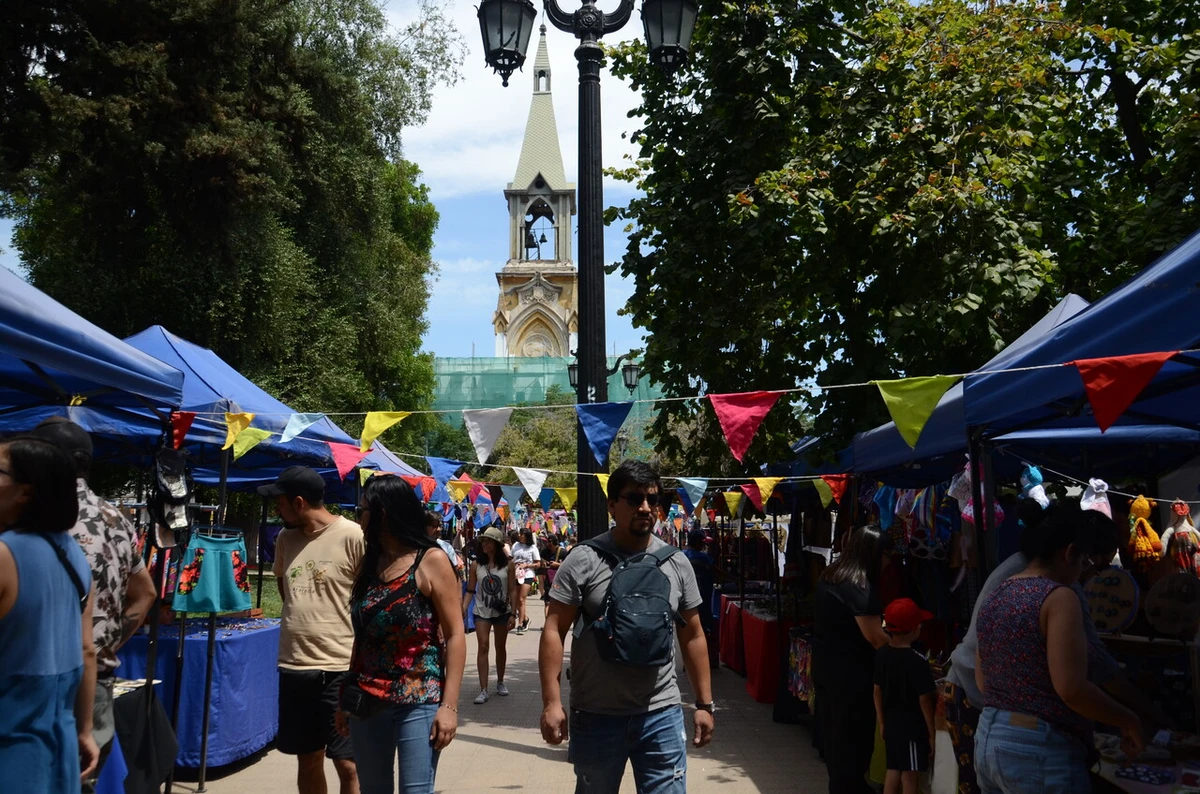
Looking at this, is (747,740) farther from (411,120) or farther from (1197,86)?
(411,120)

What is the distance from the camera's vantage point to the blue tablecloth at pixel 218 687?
709 cm

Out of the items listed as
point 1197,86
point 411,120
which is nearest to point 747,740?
point 1197,86

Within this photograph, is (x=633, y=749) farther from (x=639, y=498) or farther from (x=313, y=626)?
(x=313, y=626)

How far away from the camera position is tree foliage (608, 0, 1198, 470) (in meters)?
10.4

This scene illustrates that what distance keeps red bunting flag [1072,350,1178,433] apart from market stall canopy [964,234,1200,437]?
6cm

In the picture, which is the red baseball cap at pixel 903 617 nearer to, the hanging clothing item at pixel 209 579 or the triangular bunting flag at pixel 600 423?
the triangular bunting flag at pixel 600 423

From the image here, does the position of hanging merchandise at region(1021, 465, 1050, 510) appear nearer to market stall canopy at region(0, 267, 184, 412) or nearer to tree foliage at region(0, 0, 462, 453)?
market stall canopy at region(0, 267, 184, 412)

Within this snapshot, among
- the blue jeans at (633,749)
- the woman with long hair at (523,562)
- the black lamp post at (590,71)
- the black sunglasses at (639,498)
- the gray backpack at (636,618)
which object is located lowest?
the woman with long hair at (523,562)

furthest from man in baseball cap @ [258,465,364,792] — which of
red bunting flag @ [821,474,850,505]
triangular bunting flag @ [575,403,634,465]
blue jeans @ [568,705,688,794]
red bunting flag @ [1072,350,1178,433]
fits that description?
red bunting flag @ [821,474,850,505]

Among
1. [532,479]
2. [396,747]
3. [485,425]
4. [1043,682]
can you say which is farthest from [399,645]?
[532,479]

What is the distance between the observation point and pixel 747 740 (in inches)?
352

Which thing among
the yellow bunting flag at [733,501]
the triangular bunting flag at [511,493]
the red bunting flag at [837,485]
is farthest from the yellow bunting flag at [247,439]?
the yellow bunting flag at [733,501]

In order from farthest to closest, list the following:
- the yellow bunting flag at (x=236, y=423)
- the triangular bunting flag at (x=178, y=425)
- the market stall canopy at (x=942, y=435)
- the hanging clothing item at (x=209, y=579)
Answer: the yellow bunting flag at (x=236, y=423)
the hanging clothing item at (x=209, y=579)
the triangular bunting flag at (x=178, y=425)
the market stall canopy at (x=942, y=435)

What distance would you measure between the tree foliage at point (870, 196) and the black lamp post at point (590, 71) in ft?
11.1
